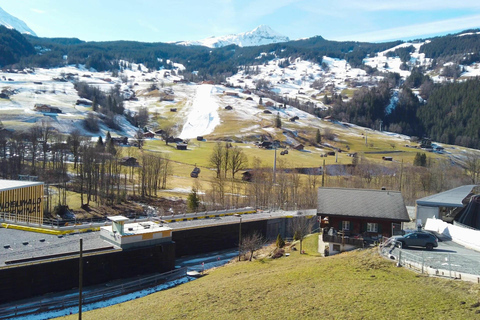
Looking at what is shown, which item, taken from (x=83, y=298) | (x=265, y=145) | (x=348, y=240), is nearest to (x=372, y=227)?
(x=348, y=240)

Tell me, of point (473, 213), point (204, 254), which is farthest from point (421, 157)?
point (204, 254)

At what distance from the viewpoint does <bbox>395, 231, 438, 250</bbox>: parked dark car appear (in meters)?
22.3

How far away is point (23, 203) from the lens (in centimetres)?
3844

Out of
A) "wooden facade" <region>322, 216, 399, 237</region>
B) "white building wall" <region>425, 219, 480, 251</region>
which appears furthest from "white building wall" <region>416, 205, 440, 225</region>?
"white building wall" <region>425, 219, 480, 251</region>

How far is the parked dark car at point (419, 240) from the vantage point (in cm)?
2233

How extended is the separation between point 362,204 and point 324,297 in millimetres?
17684

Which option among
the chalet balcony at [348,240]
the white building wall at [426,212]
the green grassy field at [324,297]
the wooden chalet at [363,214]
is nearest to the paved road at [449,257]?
the green grassy field at [324,297]

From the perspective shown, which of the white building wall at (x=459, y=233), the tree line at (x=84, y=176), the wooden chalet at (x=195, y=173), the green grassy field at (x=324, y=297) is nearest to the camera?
the green grassy field at (x=324, y=297)

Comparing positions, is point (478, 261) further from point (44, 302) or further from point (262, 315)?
point (44, 302)

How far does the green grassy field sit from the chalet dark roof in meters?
9.66

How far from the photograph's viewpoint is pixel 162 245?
31.5m

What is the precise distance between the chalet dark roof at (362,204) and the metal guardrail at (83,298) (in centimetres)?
1447

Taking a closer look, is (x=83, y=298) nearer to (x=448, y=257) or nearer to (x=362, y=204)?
(x=448, y=257)

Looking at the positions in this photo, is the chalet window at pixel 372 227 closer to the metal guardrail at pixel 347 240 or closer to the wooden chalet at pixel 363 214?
the wooden chalet at pixel 363 214
